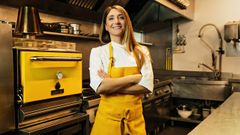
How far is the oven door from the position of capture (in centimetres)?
135

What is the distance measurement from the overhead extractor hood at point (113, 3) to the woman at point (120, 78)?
0.94 metres

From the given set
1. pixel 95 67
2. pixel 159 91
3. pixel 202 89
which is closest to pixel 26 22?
pixel 95 67

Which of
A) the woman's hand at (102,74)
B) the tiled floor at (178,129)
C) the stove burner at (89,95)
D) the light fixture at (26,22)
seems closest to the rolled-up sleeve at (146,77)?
the woman's hand at (102,74)

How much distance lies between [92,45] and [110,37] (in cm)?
132

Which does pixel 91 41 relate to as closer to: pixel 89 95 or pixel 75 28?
pixel 75 28

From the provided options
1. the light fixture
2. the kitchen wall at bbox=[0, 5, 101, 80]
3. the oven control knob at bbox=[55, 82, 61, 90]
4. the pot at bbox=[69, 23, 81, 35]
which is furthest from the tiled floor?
the light fixture

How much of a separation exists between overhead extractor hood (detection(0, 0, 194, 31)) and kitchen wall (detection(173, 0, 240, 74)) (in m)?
0.23

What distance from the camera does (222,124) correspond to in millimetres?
1219

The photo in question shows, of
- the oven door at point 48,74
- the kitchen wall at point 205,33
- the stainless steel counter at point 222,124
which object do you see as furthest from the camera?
the kitchen wall at point 205,33

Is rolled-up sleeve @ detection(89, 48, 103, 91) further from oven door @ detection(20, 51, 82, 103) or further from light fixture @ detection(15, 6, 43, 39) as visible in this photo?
light fixture @ detection(15, 6, 43, 39)

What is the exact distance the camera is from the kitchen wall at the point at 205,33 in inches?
154

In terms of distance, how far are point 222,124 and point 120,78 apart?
23.9 inches

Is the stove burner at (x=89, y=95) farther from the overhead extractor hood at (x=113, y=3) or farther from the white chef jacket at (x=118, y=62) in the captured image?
the overhead extractor hood at (x=113, y=3)

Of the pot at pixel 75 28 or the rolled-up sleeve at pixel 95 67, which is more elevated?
the pot at pixel 75 28
